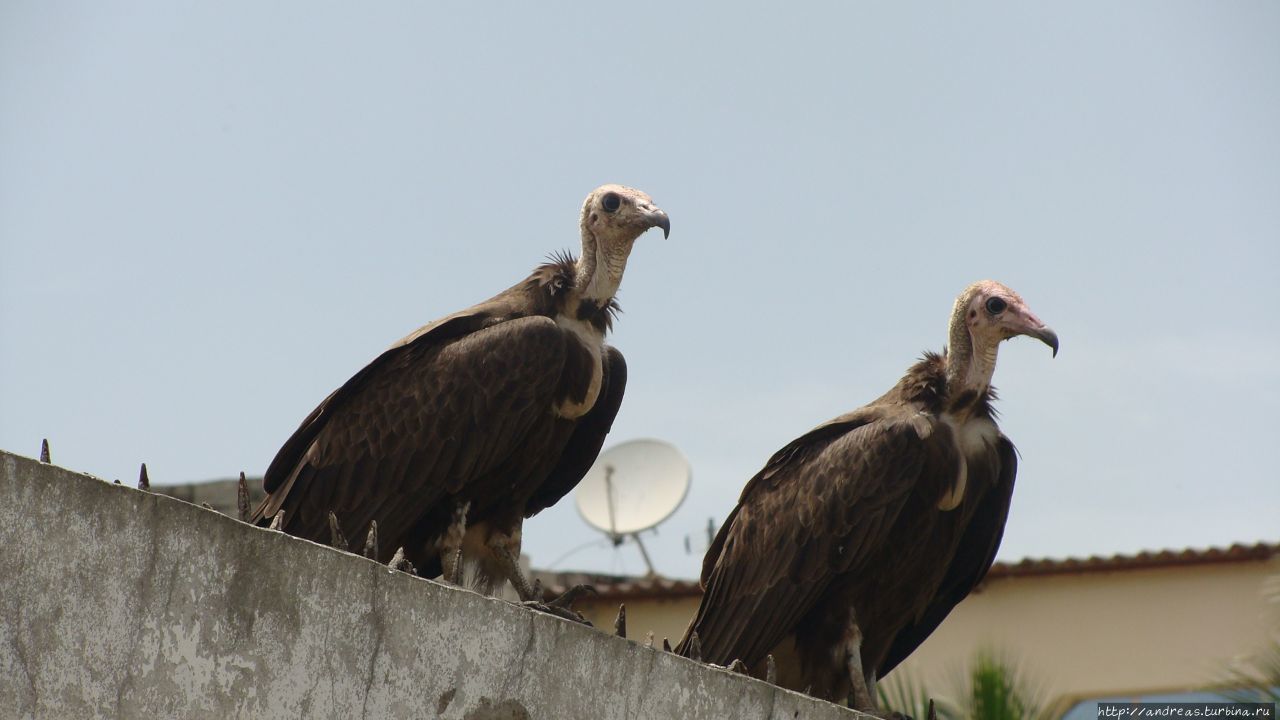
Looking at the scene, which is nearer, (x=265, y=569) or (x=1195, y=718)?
(x=265, y=569)

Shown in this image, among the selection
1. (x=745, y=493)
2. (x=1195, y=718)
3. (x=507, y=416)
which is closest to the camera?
(x=507, y=416)

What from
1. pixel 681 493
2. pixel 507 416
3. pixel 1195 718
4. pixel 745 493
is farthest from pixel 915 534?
pixel 681 493

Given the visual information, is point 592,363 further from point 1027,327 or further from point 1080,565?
point 1080,565

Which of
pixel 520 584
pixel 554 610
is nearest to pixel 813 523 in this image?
pixel 520 584

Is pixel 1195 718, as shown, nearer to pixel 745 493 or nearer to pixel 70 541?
pixel 745 493

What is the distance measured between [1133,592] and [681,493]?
6.40m

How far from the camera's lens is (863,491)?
990 cm

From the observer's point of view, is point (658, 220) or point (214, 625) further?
point (658, 220)

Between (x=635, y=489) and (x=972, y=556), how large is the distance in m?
13.6

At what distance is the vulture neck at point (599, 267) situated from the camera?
10031 millimetres

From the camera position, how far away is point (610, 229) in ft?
33.9

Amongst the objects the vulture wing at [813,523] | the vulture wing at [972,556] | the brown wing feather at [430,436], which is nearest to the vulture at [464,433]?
the brown wing feather at [430,436]

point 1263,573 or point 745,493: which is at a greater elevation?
point 1263,573

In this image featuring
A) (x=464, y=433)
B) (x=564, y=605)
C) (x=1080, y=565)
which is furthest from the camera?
(x=1080, y=565)
